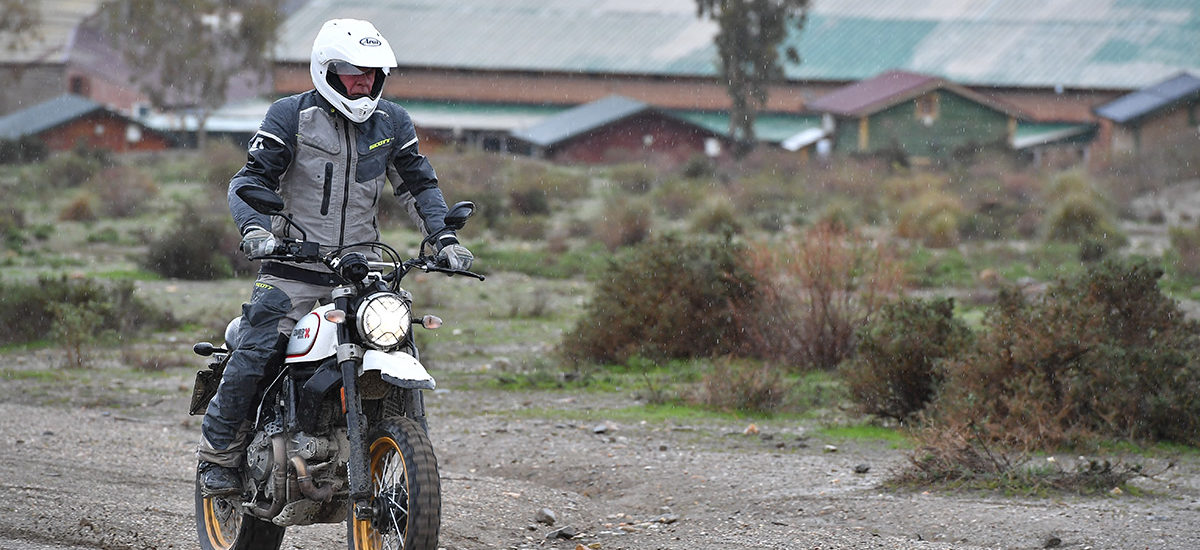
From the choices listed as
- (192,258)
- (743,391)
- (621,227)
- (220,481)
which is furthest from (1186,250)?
(220,481)

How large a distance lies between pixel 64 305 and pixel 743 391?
830 cm

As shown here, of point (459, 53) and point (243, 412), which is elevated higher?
point (459, 53)

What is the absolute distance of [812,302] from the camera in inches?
587

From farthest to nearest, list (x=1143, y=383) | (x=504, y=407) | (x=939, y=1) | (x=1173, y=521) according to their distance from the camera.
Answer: (x=939, y=1) → (x=504, y=407) → (x=1143, y=383) → (x=1173, y=521)

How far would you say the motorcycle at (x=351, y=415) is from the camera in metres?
5.74

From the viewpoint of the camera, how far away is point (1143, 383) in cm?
1083

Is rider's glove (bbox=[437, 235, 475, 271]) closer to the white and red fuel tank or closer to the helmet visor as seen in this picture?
the white and red fuel tank

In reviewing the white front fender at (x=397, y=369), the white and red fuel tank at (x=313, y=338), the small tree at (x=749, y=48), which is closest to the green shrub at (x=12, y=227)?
the white and red fuel tank at (x=313, y=338)

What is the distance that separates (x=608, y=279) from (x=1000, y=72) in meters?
55.0

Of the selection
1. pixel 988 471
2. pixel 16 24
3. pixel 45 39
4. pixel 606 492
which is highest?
pixel 16 24

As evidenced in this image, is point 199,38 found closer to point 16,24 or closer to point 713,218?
point 16,24

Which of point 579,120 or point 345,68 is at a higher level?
point 579,120

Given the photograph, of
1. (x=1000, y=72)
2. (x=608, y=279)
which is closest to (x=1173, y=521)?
(x=608, y=279)

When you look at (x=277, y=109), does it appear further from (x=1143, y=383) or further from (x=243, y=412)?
(x=1143, y=383)
